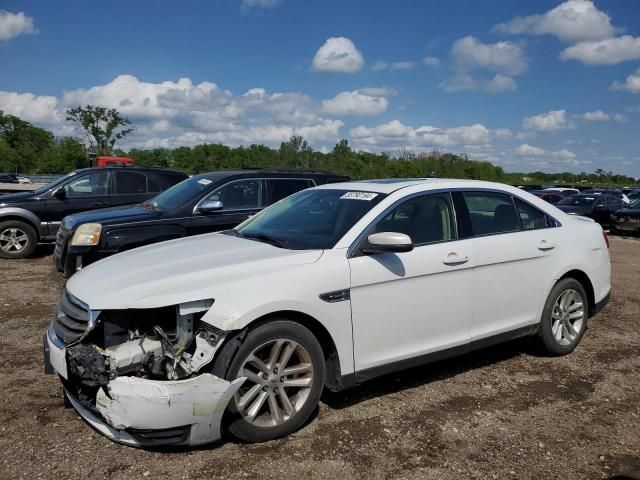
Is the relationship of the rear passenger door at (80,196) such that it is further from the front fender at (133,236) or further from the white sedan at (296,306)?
the white sedan at (296,306)

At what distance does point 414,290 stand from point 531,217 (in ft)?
5.69

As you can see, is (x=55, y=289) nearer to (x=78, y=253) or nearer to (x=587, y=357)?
(x=78, y=253)

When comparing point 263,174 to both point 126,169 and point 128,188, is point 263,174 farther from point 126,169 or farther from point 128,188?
point 126,169

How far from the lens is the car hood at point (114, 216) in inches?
267

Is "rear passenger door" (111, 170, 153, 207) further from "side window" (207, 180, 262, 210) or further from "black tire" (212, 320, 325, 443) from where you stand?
"black tire" (212, 320, 325, 443)

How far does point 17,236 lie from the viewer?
10.3 meters

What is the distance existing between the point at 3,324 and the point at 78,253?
1.07 m

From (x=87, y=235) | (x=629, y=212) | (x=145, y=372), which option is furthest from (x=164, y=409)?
(x=629, y=212)

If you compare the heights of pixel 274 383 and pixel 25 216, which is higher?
pixel 25 216

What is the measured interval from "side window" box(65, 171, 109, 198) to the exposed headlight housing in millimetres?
4027

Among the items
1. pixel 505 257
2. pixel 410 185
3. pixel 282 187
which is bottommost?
pixel 505 257

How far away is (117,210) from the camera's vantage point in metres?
7.49

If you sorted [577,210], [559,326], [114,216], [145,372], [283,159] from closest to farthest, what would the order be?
[145,372] → [559,326] → [114,216] → [577,210] → [283,159]

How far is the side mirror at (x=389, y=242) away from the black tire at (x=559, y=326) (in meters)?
1.98
